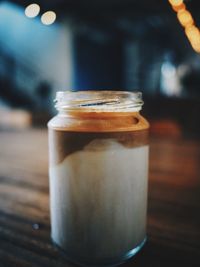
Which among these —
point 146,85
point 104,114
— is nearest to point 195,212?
point 104,114

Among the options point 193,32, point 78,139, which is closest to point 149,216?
point 78,139

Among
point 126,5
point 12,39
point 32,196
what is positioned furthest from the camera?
point 12,39

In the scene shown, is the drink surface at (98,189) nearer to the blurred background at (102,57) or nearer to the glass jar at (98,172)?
the glass jar at (98,172)

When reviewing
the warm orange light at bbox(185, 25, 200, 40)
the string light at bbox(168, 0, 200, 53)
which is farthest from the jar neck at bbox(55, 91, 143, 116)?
the warm orange light at bbox(185, 25, 200, 40)

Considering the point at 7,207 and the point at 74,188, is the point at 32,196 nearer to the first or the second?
the point at 7,207

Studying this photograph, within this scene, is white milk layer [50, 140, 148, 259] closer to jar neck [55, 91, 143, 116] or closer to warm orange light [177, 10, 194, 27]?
jar neck [55, 91, 143, 116]

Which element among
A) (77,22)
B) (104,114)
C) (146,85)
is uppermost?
(77,22)

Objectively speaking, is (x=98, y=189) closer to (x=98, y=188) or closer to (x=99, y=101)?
(x=98, y=188)

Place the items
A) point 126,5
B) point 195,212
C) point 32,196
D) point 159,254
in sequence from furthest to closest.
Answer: point 126,5 < point 32,196 < point 195,212 < point 159,254

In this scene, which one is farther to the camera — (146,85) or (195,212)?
(146,85)
